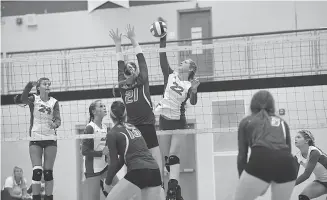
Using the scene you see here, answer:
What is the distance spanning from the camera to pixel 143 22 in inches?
690

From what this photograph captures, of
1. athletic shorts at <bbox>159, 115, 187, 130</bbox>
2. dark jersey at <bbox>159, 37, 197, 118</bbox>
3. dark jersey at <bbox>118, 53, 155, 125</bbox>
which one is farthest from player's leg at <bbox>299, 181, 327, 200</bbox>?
dark jersey at <bbox>118, 53, 155, 125</bbox>

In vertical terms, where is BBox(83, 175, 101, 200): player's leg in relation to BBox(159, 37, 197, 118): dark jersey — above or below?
below

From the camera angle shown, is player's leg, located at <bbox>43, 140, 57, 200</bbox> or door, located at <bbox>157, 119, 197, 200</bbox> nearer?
player's leg, located at <bbox>43, 140, 57, 200</bbox>

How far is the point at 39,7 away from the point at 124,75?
1057 centimetres

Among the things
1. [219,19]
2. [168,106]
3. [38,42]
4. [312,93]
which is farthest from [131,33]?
[38,42]

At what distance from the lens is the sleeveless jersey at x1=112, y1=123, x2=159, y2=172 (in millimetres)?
6910

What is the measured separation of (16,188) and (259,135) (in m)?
9.89

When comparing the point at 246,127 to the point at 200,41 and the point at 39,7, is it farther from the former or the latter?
the point at 39,7

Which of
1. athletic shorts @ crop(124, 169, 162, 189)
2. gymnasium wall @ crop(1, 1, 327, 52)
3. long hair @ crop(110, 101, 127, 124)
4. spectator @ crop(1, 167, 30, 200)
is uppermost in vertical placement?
gymnasium wall @ crop(1, 1, 327, 52)

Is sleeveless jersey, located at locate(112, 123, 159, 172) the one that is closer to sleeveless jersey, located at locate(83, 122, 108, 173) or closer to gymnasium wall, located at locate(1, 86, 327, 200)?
sleeveless jersey, located at locate(83, 122, 108, 173)

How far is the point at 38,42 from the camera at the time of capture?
1805 cm

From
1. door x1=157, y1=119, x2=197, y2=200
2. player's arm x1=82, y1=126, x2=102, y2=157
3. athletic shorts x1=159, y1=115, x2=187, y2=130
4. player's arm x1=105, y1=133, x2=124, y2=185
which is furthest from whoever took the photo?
door x1=157, y1=119, x2=197, y2=200

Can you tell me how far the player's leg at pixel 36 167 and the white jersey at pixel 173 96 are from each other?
2036 millimetres

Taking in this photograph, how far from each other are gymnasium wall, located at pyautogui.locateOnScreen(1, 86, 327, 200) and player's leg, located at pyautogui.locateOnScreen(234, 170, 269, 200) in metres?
8.20
